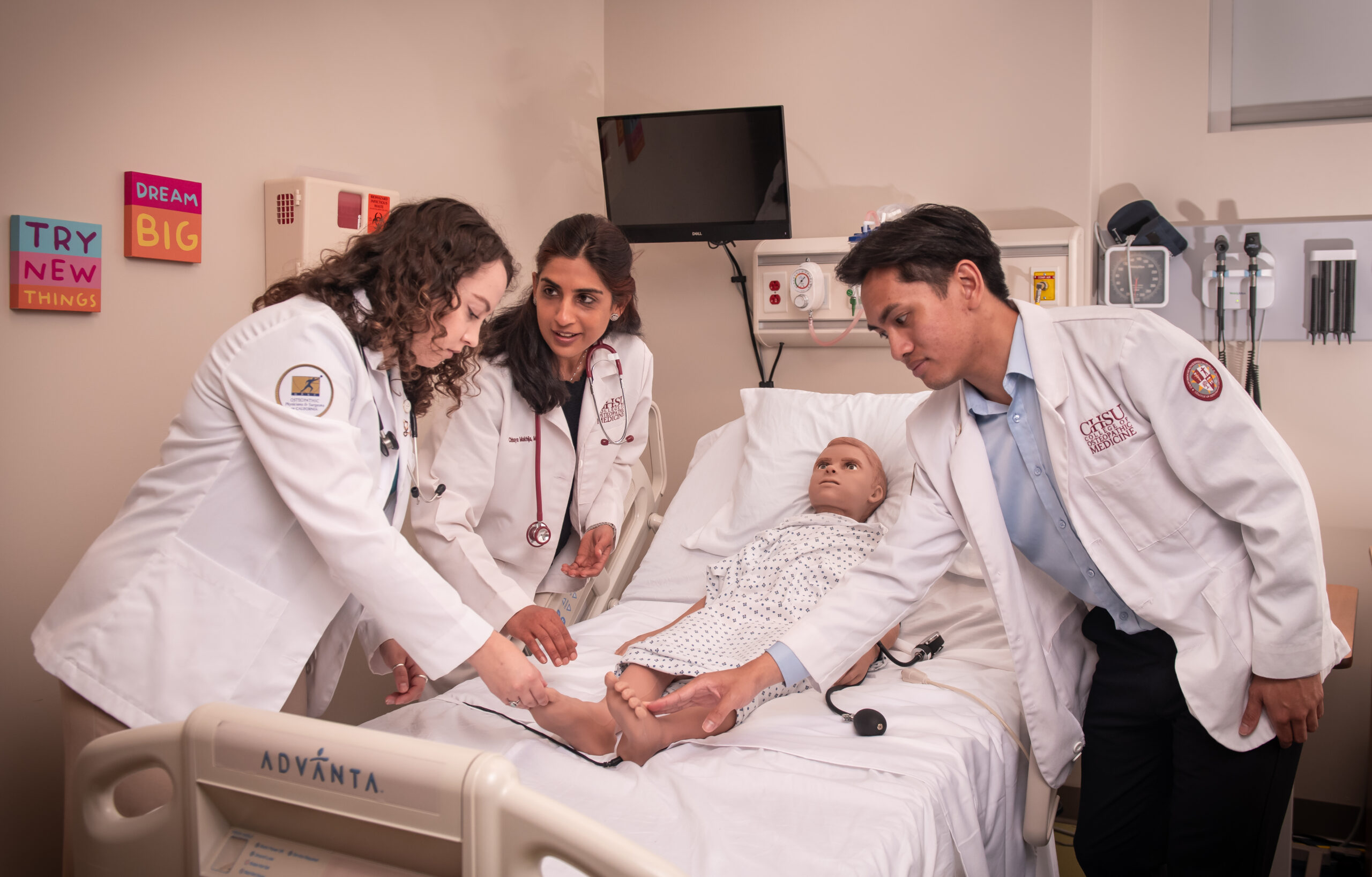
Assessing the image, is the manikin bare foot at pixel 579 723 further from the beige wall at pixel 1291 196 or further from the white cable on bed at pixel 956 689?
the beige wall at pixel 1291 196

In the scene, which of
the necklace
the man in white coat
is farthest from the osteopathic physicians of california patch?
the necklace

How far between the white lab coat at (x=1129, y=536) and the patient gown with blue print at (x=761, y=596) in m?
0.24

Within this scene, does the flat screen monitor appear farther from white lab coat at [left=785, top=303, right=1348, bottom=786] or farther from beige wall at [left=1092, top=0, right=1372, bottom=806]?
white lab coat at [left=785, top=303, right=1348, bottom=786]

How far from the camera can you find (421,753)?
3.05 ft

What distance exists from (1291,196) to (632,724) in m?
2.39

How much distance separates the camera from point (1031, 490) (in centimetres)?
173

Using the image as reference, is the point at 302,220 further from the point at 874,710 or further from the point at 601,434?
the point at 874,710

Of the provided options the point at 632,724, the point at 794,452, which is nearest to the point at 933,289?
the point at 632,724

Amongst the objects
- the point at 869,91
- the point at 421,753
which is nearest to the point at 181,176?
the point at 421,753

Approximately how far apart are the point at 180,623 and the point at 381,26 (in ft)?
6.53

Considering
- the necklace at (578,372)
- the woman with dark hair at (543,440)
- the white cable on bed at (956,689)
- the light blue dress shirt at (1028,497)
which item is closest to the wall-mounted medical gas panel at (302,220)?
the woman with dark hair at (543,440)

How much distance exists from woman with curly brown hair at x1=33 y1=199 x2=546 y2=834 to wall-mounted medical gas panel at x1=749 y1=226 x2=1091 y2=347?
67.9 inches

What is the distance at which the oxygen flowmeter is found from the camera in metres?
3.03

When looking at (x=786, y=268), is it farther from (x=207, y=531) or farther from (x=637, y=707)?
(x=207, y=531)
